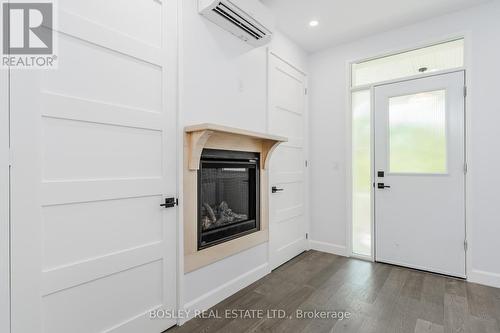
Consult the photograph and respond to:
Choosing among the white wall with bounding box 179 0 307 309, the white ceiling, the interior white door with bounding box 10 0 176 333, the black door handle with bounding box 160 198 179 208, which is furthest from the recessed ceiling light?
the black door handle with bounding box 160 198 179 208

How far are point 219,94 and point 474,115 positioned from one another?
275 centimetres

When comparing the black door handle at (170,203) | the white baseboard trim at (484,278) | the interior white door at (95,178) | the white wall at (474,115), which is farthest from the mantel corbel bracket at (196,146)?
the white baseboard trim at (484,278)

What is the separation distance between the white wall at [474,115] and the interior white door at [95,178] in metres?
2.51

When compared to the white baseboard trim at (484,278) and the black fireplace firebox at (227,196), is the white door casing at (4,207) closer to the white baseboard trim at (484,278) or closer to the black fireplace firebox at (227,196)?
the black fireplace firebox at (227,196)

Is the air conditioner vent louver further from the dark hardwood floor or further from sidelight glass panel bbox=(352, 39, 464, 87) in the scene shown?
the dark hardwood floor

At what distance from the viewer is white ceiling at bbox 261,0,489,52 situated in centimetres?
269

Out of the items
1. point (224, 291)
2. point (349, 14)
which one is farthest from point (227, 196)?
point (349, 14)

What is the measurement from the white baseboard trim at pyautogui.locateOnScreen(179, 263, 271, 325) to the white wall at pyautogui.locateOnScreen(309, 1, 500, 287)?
55.0 inches

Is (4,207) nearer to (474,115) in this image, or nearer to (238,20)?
(238,20)

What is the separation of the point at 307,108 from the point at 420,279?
258 cm

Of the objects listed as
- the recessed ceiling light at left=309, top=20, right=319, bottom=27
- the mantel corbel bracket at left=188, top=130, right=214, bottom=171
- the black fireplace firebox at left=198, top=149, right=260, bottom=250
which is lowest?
the black fireplace firebox at left=198, top=149, right=260, bottom=250

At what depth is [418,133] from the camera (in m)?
3.05

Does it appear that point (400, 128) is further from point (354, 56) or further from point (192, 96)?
point (192, 96)

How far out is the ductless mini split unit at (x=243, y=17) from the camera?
2.10 m
